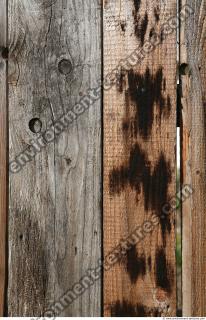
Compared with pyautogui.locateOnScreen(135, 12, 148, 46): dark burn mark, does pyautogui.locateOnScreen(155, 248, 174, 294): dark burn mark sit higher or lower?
lower

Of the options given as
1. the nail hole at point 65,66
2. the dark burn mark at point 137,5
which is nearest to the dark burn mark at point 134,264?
the nail hole at point 65,66

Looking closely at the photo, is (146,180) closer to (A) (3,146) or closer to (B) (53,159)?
(B) (53,159)

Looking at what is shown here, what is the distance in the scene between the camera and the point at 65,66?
5.47 feet

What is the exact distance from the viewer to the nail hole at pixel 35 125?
1.68 m

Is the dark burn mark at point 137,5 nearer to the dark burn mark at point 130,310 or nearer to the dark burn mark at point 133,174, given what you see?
the dark burn mark at point 133,174

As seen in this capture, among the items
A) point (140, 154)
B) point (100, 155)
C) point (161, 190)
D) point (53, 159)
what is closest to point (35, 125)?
→ point (53, 159)

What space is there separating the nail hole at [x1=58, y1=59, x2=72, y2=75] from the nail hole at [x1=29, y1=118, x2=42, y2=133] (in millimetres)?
185

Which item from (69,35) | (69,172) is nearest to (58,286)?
(69,172)

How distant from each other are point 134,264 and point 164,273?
4.1 inches

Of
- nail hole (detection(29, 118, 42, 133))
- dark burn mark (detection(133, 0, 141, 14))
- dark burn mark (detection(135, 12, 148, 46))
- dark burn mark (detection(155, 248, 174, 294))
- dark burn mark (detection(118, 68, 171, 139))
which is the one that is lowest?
dark burn mark (detection(155, 248, 174, 294))

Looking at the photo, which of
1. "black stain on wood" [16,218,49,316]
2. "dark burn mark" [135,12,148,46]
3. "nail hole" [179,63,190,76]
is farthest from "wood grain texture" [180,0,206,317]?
"black stain on wood" [16,218,49,316]

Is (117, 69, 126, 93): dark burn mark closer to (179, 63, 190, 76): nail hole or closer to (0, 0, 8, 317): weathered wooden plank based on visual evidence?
(179, 63, 190, 76): nail hole

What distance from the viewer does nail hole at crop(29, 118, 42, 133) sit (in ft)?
5.53

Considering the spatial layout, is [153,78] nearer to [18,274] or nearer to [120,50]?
[120,50]
